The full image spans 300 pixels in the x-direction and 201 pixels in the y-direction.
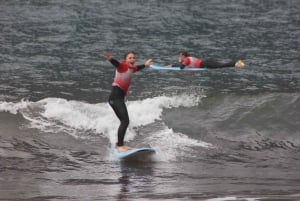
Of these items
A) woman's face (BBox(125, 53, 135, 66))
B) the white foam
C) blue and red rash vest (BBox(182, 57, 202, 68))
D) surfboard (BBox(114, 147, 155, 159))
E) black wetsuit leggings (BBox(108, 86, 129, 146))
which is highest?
woman's face (BBox(125, 53, 135, 66))

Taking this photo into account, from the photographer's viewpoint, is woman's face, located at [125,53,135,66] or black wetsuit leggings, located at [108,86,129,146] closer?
woman's face, located at [125,53,135,66]

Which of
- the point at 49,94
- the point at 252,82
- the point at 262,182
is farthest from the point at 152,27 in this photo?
the point at 262,182

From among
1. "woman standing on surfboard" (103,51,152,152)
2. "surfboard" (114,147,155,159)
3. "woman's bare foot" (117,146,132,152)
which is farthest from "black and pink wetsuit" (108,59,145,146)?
"surfboard" (114,147,155,159)

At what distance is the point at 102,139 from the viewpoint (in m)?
16.8

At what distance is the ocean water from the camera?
1273 cm

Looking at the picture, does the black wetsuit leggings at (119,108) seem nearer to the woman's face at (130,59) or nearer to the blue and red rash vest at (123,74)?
the blue and red rash vest at (123,74)

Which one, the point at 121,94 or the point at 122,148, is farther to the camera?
the point at 121,94

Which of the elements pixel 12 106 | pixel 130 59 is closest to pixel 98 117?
pixel 12 106

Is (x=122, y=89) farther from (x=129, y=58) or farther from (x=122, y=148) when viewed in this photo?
(x=122, y=148)

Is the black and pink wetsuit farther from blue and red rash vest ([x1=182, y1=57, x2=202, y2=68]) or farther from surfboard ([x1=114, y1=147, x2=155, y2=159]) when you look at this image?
blue and red rash vest ([x1=182, y1=57, x2=202, y2=68])

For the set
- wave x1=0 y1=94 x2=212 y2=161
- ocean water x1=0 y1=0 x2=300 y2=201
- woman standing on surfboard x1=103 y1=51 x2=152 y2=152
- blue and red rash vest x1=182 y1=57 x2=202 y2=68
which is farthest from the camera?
blue and red rash vest x1=182 y1=57 x2=202 y2=68

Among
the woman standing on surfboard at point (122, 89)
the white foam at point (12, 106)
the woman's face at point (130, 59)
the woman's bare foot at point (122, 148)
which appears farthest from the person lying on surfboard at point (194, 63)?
the white foam at point (12, 106)

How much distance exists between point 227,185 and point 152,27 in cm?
2171

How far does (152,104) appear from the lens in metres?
20.1
